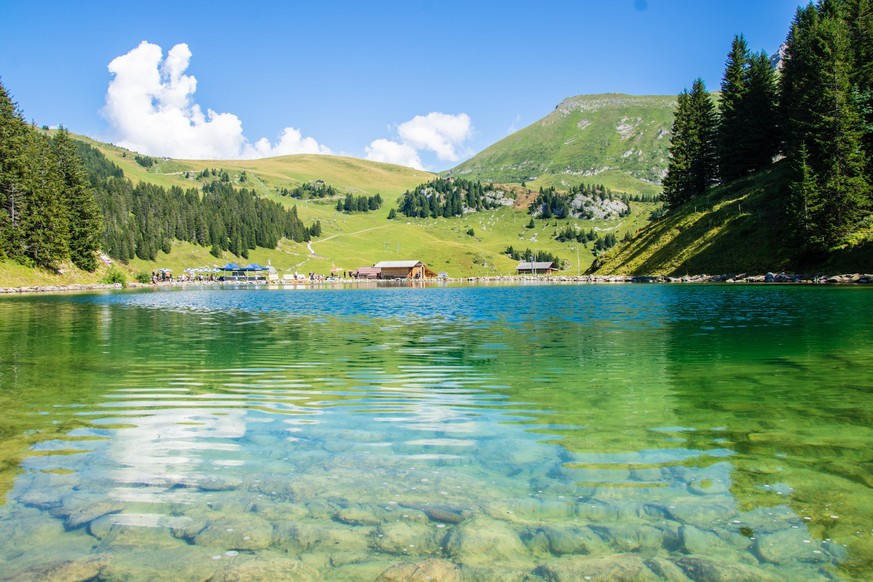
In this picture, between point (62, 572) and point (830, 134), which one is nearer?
point (62, 572)

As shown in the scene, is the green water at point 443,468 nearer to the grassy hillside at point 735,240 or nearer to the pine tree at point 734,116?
the grassy hillside at point 735,240

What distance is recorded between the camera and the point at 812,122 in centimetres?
8225

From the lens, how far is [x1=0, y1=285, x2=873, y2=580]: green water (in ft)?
21.2

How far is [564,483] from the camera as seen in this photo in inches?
342

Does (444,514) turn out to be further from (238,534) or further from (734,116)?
(734,116)

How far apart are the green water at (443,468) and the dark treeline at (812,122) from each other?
6680 cm

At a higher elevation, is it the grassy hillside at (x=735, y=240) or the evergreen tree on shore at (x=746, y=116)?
the evergreen tree on shore at (x=746, y=116)

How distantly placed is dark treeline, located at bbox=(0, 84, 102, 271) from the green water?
313 ft

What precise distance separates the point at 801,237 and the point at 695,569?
87930 mm

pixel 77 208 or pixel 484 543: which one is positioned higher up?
pixel 77 208

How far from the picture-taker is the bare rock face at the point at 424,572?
19.7 ft

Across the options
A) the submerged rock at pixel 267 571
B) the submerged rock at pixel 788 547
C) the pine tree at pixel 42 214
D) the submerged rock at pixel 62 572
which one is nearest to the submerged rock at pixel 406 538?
the submerged rock at pixel 267 571

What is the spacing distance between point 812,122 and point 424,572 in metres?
97.3

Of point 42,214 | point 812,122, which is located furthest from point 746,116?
point 42,214
